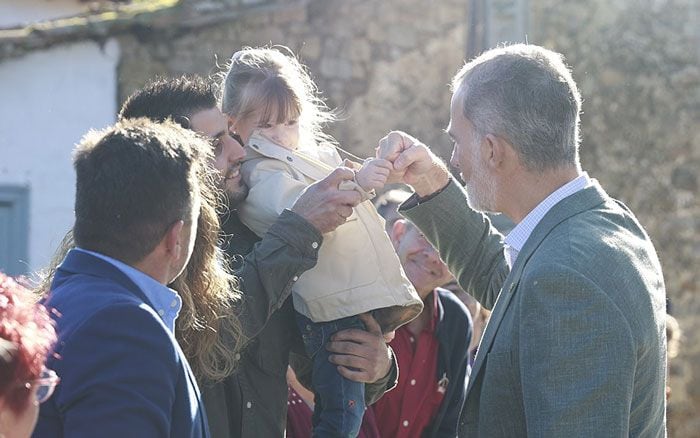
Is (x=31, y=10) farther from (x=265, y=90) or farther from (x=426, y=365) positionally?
(x=265, y=90)

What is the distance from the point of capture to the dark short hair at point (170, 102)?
3.14 m

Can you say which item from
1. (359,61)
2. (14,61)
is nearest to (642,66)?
(359,61)

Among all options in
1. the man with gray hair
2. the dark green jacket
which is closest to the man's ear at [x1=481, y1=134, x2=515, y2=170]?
the man with gray hair

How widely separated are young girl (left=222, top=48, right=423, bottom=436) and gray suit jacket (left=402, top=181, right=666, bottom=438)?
1.98 feet

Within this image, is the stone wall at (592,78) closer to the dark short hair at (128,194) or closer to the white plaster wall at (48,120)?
the white plaster wall at (48,120)

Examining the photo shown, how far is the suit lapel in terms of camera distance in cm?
267

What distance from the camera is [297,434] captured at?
373 cm

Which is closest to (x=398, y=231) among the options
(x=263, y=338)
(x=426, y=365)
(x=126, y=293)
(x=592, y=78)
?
(x=426, y=365)

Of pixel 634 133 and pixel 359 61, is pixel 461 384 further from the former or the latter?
pixel 634 133

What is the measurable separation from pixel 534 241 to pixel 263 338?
92 centimetres

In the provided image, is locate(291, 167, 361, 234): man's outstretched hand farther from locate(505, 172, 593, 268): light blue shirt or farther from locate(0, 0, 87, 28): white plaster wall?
locate(0, 0, 87, 28): white plaster wall

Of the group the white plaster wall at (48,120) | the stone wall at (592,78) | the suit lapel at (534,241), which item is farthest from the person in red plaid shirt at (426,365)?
the stone wall at (592,78)

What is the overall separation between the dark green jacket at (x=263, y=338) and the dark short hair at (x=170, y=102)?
39cm

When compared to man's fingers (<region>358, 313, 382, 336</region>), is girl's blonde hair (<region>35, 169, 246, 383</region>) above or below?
above
